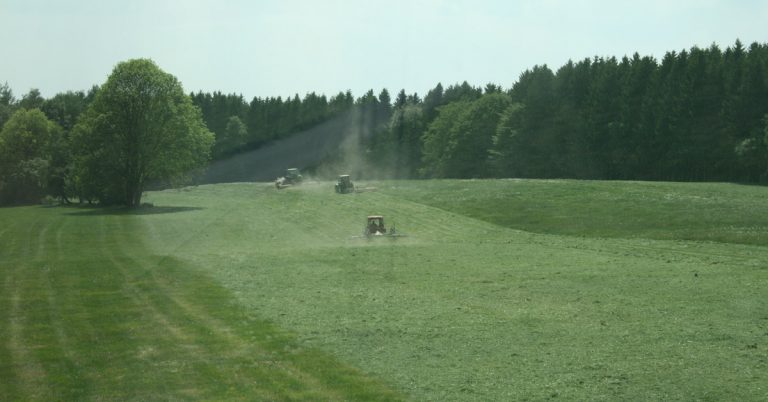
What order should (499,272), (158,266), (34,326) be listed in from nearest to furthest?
(34,326)
(499,272)
(158,266)

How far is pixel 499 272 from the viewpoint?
28047 millimetres

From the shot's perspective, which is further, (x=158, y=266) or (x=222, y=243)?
(x=222, y=243)

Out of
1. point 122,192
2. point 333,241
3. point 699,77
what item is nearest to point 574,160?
point 699,77

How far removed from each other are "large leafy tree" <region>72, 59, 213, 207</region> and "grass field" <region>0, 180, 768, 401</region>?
27.5m

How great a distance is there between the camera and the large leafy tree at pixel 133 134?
7225 cm

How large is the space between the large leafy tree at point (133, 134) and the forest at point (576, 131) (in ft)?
6.72

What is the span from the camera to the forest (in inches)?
3312

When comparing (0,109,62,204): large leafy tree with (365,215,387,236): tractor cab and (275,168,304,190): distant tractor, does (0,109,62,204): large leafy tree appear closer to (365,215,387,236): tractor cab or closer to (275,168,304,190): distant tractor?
(275,168,304,190): distant tractor

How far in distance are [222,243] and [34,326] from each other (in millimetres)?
23046

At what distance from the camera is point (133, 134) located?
72.8 metres

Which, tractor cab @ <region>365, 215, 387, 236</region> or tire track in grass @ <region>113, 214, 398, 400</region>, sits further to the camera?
tractor cab @ <region>365, 215, 387, 236</region>

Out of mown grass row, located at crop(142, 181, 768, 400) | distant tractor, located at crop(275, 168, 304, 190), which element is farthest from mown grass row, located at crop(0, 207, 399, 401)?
distant tractor, located at crop(275, 168, 304, 190)

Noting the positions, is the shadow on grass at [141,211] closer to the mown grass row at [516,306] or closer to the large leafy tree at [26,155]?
the mown grass row at [516,306]

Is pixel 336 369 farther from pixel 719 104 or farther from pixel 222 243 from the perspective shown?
pixel 719 104
